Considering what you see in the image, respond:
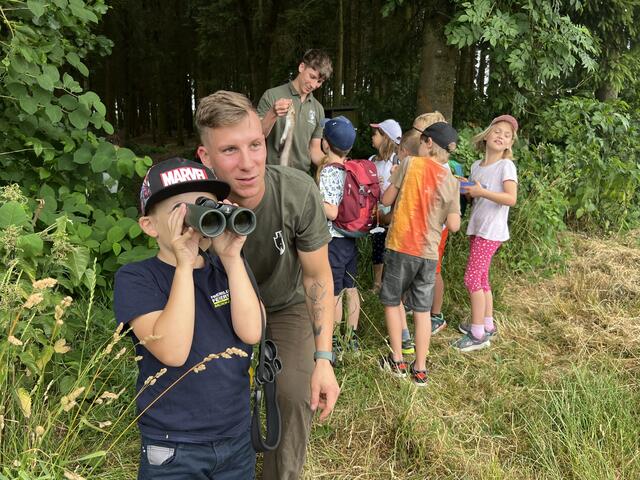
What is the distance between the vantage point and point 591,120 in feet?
19.8

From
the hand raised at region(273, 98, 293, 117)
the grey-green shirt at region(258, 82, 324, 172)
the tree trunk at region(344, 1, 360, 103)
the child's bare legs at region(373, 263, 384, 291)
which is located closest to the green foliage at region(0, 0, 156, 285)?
the hand raised at region(273, 98, 293, 117)

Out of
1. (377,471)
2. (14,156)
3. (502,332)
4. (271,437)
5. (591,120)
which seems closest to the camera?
(271,437)

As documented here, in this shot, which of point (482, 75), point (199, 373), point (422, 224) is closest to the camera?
point (199, 373)

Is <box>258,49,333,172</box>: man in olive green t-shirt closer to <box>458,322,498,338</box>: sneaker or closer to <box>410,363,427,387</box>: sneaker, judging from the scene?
<box>458,322,498,338</box>: sneaker

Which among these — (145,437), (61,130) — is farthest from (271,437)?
(61,130)

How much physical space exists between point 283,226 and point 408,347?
1938 millimetres

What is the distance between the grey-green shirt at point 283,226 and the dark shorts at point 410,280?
123 cm

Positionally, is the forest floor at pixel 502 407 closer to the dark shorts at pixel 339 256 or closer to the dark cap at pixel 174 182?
the dark shorts at pixel 339 256

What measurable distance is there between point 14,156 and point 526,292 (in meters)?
4.24

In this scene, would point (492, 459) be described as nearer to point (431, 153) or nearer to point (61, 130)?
point (431, 153)

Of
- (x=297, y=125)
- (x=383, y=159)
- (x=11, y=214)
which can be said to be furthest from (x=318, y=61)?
(x=11, y=214)

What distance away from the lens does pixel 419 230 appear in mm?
3289

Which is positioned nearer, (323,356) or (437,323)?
(323,356)

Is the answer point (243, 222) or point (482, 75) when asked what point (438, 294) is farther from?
point (482, 75)
